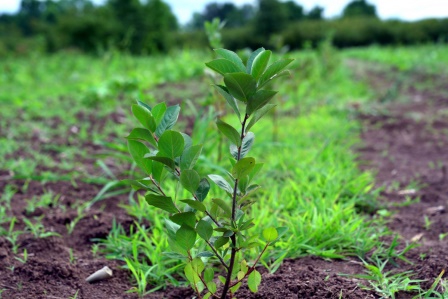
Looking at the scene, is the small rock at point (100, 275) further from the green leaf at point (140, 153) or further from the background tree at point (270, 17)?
the background tree at point (270, 17)

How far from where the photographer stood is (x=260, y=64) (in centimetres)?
104

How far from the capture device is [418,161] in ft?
11.1

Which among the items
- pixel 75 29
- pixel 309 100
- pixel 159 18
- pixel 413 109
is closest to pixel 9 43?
pixel 75 29

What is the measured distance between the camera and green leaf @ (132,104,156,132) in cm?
106

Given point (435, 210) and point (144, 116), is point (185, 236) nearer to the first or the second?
point (144, 116)

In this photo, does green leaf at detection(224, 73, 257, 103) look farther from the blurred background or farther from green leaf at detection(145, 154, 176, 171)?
the blurred background

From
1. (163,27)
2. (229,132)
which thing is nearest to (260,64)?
(229,132)

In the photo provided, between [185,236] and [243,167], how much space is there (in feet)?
0.81

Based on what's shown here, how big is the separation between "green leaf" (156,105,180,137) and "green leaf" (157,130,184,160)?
0.07 metres

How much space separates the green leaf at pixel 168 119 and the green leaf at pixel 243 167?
20 cm

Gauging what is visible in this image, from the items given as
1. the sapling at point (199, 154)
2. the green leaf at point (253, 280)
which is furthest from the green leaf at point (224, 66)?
the green leaf at point (253, 280)

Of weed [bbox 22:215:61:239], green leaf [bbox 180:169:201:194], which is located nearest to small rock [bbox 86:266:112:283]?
weed [bbox 22:215:61:239]

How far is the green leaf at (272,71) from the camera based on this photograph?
1037 millimetres

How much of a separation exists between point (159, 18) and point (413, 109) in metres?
15.1
